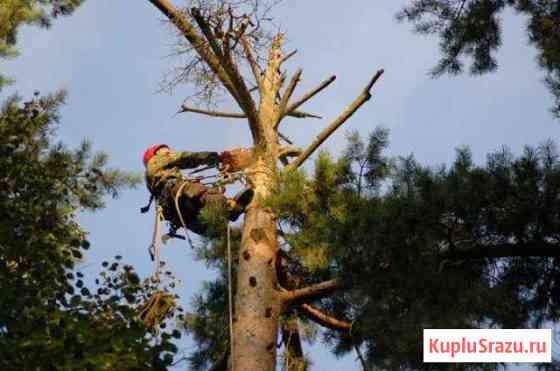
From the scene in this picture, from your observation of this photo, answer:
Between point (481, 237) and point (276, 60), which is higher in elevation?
point (276, 60)

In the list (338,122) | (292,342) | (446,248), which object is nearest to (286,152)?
(338,122)

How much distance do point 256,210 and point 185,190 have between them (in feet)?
2.91

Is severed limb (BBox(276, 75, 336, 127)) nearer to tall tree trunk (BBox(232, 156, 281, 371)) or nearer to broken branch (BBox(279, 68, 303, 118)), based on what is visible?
broken branch (BBox(279, 68, 303, 118))

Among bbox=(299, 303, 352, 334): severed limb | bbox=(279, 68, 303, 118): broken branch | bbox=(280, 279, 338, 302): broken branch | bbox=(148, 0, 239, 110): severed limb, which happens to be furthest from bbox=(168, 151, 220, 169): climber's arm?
bbox=(280, 279, 338, 302): broken branch

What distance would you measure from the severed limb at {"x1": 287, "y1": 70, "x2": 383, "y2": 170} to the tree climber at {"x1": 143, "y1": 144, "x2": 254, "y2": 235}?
1.75 ft

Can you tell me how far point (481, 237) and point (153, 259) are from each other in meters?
2.71

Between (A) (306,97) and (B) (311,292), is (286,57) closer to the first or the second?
(A) (306,97)

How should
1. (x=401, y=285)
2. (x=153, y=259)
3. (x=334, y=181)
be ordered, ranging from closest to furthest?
(x=401, y=285) < (x=334, y=181) < (x=153, y=259)

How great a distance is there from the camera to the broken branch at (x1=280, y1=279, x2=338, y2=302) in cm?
650

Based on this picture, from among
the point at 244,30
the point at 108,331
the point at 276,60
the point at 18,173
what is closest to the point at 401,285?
the point at 108,331

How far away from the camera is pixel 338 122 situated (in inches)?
317

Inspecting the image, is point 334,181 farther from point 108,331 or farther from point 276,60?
point 276,60

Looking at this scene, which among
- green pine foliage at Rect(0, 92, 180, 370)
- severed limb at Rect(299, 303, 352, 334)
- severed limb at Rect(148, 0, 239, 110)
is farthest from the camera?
severed limb at Rect(148, 0, 239, 110)

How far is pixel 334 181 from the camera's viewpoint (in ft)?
22.2
